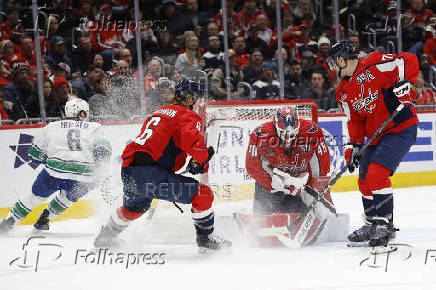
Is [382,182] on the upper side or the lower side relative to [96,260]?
upper

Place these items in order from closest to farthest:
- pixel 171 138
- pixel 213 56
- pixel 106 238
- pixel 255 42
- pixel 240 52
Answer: pixel 171 138 → pixel 106 238 → pixel 213 56 → pixel 240 52 → pixel 255 42

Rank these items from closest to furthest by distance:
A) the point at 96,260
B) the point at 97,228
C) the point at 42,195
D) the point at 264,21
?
the point at 96,260 → the point at 42,195 → the point at 97,228 → the point at 264,21

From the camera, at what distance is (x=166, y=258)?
4137 mm

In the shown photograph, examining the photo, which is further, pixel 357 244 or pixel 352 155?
pixel 352 155

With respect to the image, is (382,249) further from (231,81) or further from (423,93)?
(423,93)

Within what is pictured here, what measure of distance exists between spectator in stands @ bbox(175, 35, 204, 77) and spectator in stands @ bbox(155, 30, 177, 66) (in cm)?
8

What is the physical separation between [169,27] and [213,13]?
0.56 metres

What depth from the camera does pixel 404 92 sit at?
418cm

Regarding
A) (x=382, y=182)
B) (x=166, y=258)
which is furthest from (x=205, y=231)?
(x=382, y=182)

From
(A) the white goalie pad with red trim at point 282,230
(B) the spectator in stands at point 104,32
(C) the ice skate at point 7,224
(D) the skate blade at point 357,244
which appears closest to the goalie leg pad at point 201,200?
(A) the white goalie pad with red trim at point 282,230

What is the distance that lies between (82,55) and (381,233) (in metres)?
4.16

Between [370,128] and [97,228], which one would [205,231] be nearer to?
[370,128]

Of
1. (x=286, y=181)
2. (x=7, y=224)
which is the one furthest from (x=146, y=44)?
(x=286, y=181)

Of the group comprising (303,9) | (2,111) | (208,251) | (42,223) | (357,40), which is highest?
(303,9)
